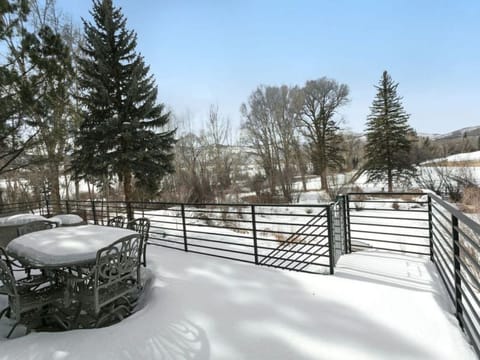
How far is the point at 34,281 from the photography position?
2635 millimetres

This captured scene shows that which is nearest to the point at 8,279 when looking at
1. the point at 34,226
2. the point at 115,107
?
the point at 34,226

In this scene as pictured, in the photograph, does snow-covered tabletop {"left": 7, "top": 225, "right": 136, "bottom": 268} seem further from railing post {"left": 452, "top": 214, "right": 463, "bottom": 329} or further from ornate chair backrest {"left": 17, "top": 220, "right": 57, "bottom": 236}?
railing post {"left": 452, "top": 214, "right": 463, "bottom": 329}

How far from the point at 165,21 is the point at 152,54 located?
2276mm

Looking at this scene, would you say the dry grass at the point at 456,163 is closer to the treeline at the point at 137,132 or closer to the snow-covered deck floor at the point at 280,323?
the treeline at the point at 137,132

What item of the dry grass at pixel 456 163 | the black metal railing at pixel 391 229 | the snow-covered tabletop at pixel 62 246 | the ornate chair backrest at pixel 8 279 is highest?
the dry grass at pixel 456 163

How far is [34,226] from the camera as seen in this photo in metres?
3.80

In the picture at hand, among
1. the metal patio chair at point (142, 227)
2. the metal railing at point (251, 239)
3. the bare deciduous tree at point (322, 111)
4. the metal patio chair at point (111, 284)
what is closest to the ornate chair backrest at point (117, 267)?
the metal patio chair at point (111, 284)

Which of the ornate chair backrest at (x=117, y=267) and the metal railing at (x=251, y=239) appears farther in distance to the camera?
the metal railing at (x=251, y=239)

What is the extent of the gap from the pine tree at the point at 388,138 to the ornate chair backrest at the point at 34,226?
1740 cm

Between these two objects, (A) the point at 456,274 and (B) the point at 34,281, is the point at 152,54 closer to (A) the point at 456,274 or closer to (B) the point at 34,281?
(B) the point at 34,281

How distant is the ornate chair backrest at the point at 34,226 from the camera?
3627mm

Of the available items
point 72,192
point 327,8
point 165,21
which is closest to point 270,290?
point 327,8

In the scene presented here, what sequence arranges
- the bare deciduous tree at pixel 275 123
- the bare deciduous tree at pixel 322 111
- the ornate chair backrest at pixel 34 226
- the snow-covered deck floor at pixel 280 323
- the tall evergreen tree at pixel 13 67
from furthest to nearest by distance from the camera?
the bare deciduous tree at pixel 322 111
the bare deciduous tree at pixel 275 123
the tall evergreen tree at pixel 13 67
the ornate chair backrest at pixel 34 226
the snow-covered deck floor at pixel 280 323

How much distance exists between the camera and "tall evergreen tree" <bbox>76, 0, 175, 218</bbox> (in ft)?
23.1
